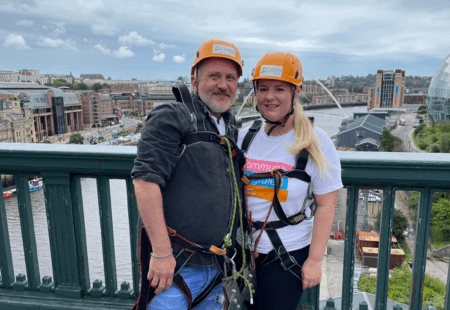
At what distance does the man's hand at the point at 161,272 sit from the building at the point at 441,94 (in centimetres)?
6142

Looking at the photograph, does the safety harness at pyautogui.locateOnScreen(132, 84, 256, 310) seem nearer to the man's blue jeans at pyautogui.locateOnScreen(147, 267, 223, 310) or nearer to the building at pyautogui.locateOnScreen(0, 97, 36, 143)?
the man's blue jeans at pyautogui.locateOnScreen(147, 267, 223, 310)

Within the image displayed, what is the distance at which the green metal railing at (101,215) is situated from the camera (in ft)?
6.41

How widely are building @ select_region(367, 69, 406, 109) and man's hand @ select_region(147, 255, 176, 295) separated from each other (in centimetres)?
10770

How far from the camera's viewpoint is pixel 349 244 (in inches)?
81.7

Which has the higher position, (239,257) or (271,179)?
(271,179)

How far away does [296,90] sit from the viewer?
1697mm

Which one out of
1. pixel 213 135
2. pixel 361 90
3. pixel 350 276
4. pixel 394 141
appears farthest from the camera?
pixel 361 90

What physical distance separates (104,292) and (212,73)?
5.66 ft

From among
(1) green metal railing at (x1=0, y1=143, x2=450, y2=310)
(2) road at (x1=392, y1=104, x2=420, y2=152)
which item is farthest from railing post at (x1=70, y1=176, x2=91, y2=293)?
(2) road at (x1=392, y1=104, x2=420, y2=152)

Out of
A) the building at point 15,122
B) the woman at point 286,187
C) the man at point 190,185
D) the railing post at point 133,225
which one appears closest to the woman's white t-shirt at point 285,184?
the woman at point 286,187

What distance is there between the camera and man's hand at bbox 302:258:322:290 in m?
1.66

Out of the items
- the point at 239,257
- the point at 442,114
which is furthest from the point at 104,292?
the point at 442,114

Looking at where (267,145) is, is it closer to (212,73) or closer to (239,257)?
(212,73)

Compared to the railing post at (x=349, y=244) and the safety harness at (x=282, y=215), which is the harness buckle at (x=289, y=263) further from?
the railing post at (x=349, y=244)
